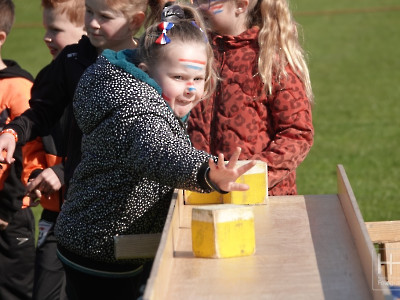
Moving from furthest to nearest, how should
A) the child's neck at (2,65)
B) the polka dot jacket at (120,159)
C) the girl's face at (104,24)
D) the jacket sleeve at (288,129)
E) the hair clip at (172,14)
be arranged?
the child's neck at (2,65) < the girl's face at (104,24) < the jacket sleeve at (288,129) < the hair clip at (172,14) < the polka dot jacket at (120,159)

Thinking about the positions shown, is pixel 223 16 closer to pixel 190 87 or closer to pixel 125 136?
pixel 190 87

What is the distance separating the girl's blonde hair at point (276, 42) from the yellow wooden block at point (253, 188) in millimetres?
751

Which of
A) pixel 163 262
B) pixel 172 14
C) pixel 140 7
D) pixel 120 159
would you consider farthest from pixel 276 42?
pixel 163 262

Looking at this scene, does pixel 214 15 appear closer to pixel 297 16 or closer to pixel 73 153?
pixel 73 153

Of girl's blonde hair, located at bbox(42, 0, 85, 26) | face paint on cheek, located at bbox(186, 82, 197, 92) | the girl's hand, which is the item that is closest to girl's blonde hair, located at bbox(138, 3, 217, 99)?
face paint on cheek, located at bbox(186, 82, 197, 92)

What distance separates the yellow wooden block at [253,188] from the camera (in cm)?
352

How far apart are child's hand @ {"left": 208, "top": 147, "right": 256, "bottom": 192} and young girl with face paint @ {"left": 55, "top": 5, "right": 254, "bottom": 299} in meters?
0.19

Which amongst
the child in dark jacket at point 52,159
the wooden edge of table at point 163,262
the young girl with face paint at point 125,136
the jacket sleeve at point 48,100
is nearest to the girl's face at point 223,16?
the young girl with face paint at point 125,136

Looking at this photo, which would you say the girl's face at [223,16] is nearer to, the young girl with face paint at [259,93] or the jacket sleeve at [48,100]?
the young girl with face paint at [259,93]

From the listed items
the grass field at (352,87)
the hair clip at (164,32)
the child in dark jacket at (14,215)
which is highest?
the hair clip at (164,32)

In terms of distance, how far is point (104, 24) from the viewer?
4254 millimetres

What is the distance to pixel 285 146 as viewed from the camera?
13.5ft

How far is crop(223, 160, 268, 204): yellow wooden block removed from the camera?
352 centimetres

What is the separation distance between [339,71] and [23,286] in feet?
37.9
